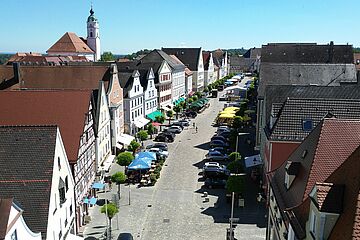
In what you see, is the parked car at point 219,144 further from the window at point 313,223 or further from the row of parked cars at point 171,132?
the window at point 313,223

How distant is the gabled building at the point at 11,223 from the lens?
51.5ft

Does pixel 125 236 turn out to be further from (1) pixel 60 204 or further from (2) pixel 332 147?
(2) pixel 332 147

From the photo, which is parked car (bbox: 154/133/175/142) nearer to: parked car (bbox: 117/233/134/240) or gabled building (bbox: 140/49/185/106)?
gabled building (bbox: 140/49/185/106)

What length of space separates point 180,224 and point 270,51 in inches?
2083

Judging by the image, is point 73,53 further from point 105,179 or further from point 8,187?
point 8,187

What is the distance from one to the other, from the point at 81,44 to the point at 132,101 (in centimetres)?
8085

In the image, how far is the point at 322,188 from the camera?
13336 mm

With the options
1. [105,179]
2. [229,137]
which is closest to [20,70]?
[105,179]

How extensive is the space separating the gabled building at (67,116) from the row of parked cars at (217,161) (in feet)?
38.8

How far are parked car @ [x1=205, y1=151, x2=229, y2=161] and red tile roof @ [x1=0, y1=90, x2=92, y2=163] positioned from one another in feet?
60.1

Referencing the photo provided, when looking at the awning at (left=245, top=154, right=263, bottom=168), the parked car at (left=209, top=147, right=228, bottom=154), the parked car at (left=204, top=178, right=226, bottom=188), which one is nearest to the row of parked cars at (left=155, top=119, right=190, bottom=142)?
the parked car at (left=209, top=147, right=228, bottom=154)

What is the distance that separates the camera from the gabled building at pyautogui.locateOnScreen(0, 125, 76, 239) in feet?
64.4

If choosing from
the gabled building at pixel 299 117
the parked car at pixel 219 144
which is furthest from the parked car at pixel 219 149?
the gabled building at pixel 299 117

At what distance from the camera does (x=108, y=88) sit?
48062 mm
